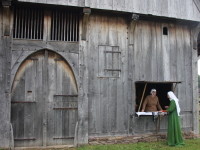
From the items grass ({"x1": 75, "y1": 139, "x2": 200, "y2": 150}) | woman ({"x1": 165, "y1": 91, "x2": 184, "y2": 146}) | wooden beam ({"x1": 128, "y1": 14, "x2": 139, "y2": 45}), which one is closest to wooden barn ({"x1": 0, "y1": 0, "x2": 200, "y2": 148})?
wooden beam ({"x1": 128, "y1": 14, "x2": 139, "y2": 45})

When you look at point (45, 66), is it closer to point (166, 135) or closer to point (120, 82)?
point (120, 82)

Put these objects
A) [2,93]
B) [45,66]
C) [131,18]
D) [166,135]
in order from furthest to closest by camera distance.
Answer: [166,135], [131,18], [45,66], [2,93]

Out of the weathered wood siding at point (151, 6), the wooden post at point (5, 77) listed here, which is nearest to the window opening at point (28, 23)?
the wooden post at point (5, 77)

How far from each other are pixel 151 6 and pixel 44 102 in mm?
4821

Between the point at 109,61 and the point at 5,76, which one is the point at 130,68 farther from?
the point at 5,76

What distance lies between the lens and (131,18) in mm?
7492

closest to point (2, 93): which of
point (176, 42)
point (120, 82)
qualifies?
point (120, 82)

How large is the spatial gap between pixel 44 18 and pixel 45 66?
4.99 ft

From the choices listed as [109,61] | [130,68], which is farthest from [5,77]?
[130,68]

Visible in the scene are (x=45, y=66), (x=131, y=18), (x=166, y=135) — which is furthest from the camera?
(x=166, y=135)

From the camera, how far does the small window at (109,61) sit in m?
7.44

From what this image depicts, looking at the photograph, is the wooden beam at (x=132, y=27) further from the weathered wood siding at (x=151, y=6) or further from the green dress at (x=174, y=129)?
the green dress at (x=174, y=129)

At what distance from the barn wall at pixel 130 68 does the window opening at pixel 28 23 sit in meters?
1.64

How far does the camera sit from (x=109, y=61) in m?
7.52
